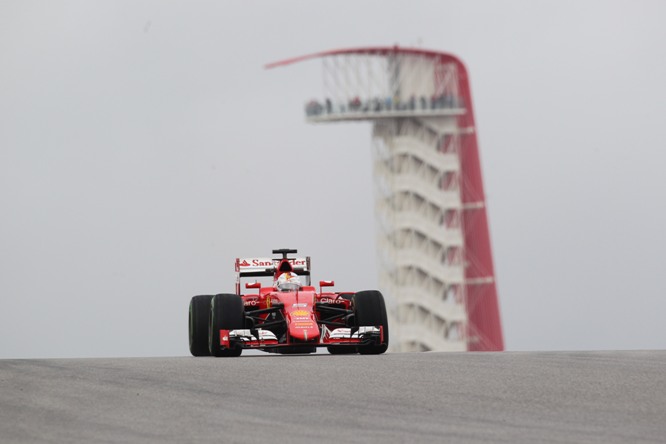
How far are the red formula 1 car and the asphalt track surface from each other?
9.74ft

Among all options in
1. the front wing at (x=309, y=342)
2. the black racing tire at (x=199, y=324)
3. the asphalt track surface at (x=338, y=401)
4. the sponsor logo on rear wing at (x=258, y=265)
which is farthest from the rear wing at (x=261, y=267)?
the asphalt track surface at (x=338, y=401)

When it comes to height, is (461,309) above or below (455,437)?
below

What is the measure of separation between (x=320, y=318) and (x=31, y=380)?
7.50 meters

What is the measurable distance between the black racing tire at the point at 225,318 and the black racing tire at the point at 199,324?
3.68 feet

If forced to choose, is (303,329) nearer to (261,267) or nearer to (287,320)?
(287,320)

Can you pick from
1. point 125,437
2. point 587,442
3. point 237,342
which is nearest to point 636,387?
point 587,442

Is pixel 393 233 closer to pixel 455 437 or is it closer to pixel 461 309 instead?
pixel 461 309

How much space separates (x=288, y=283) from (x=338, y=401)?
9.02 meters

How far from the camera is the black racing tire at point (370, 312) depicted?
21453mm

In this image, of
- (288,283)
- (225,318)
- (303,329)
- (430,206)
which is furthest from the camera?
(430,206)

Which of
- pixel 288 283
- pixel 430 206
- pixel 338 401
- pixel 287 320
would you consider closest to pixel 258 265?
pixel 288 283

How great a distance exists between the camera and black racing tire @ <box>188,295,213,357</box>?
2234 cm

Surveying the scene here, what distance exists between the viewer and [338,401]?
13.8m

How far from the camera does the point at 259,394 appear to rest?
1436 centimetres
